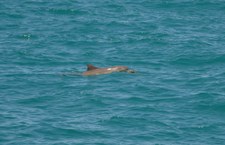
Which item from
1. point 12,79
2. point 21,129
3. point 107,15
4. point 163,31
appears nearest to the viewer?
point 21,129

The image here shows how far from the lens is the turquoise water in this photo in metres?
36.8

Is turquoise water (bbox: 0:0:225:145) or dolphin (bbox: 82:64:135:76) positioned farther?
dolphin (bbox: 82:64:135:76)

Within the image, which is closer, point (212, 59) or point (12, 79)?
point (12, 79)

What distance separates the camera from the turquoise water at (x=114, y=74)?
3675 cm

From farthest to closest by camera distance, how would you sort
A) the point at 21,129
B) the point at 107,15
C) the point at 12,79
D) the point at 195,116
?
the point at 107,15, the point at 12,79, the point at 195,116, the point at 21,129

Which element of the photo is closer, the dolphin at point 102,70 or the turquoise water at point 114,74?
the turquoise water at point 114,74

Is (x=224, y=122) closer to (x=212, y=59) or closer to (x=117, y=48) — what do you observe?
(x=212, y=59)

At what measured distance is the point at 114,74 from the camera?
151 ft

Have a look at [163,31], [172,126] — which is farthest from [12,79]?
[163,31]

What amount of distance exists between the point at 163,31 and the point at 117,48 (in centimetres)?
746

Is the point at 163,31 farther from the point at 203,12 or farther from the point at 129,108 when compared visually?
the point at 129,108

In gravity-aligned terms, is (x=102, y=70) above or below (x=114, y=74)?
above

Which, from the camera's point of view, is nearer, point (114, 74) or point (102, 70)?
point (102, 70)

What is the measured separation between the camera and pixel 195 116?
1532 inches
